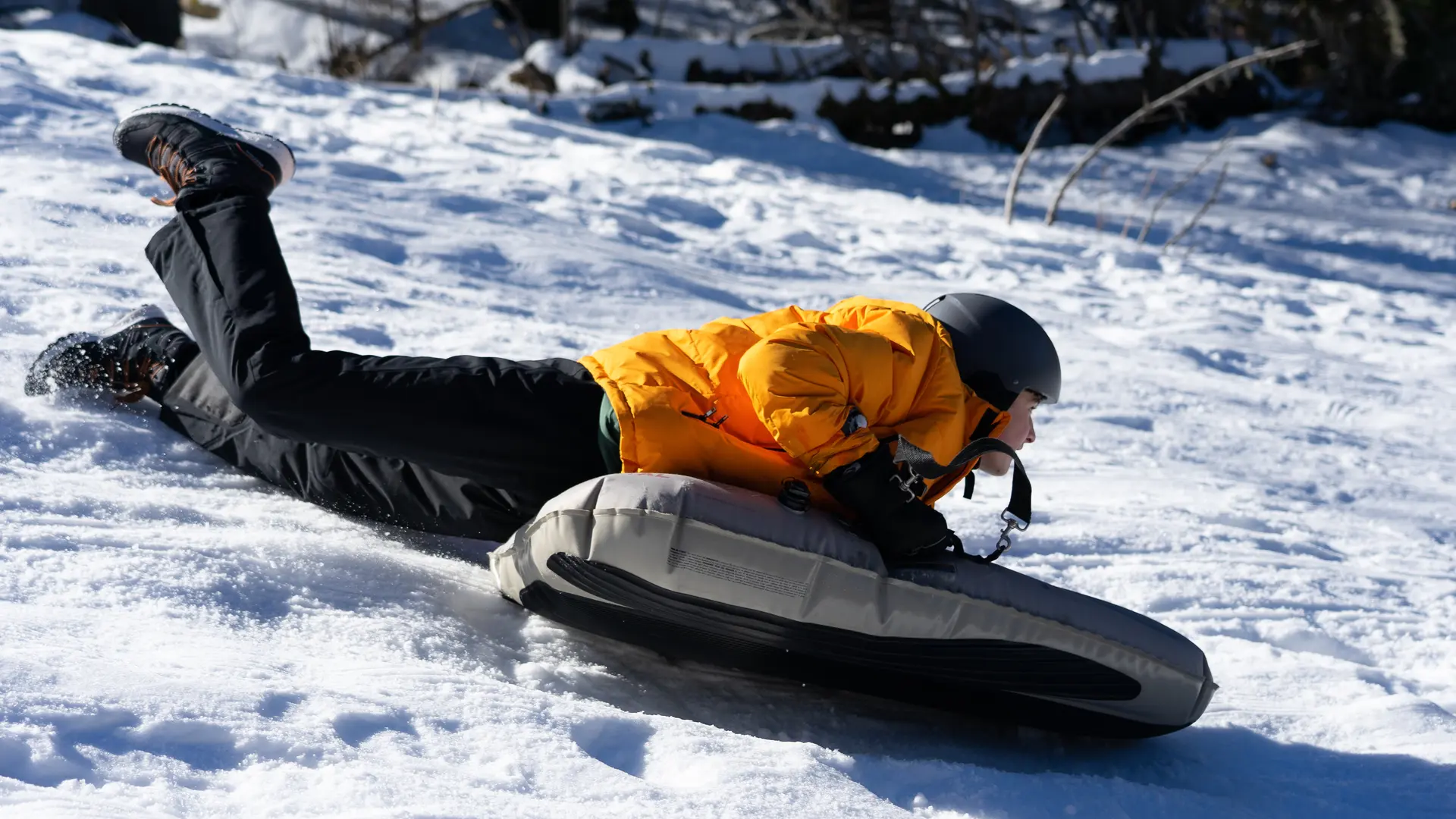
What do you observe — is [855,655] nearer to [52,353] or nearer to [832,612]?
[832,612]

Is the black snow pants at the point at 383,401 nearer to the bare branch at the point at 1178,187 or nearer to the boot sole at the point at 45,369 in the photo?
the boot sole at the point at 45,369

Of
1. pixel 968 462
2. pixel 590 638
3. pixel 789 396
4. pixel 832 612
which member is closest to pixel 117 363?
pixel 590 638

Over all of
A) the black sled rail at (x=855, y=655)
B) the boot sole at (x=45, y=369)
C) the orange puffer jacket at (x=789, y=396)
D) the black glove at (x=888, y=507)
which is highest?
the orange puffer jacket at (x=789, y=396)

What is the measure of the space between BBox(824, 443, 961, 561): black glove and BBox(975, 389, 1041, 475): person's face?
1.05 ft

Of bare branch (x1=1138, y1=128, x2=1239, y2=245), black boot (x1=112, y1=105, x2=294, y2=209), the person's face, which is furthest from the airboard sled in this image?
bare branch (x1=1138, y1=128, x2=1239, y2=245)

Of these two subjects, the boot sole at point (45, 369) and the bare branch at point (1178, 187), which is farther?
the bare branch at point (1178, 187)

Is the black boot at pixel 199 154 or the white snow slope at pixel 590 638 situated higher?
the black boot at pixel 199 154

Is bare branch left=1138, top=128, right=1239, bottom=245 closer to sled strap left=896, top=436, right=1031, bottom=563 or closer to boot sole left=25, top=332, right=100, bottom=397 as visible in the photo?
sled strap left=896, top=436, right=1031, bottom=563

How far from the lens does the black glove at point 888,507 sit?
7.88ft

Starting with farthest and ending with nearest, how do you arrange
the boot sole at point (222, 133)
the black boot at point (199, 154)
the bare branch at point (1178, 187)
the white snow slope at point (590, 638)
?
the bare branch at point (1178, 187)
the boot sole at point (222, 133)
the black boot at point (199, 154)
the white snow slope at point (590, 638)

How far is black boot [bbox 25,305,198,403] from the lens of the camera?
10.4 ft

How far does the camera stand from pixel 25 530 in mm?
2445

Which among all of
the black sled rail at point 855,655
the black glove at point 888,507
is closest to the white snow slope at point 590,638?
the black sled rail at point 855,655

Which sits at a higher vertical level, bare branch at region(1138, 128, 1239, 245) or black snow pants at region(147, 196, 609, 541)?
bare branch at region(1138, 128, 1239, 245)
